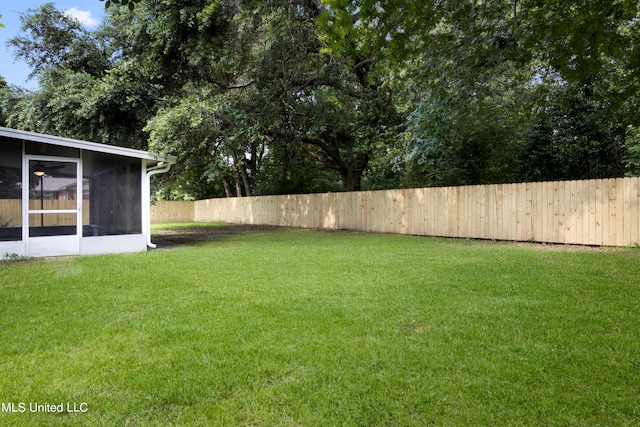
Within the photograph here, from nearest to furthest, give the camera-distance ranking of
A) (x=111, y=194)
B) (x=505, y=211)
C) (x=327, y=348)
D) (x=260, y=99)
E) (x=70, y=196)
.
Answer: (x=327, y=348)
(x=70, y=196)
(x=111, y=194)
(x=505, y=211)
(x=260, y=99)

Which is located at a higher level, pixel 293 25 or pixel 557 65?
pixel 293 25

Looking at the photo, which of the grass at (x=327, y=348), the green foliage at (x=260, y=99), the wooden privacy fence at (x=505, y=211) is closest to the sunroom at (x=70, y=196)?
the green foliage at (x=260, y=99)

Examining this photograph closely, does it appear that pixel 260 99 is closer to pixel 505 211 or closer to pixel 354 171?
pixel 354 171

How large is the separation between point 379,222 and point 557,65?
8338mm

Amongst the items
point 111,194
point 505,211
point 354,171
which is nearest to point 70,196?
point 111,194

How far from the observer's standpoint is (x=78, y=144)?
729 cm

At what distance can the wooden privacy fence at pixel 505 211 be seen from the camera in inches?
291

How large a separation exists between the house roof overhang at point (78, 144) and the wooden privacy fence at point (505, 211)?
669 cm

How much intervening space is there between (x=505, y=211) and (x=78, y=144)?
31.2ft

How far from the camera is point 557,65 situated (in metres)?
4.20

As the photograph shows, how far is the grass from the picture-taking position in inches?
75.5

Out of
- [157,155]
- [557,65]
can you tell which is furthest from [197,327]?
[157,155]

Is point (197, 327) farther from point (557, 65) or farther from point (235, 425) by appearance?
point (557, 65)

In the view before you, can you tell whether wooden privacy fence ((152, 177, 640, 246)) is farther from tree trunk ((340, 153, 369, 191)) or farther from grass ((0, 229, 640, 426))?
grass ((0, 229, 640, 426))
